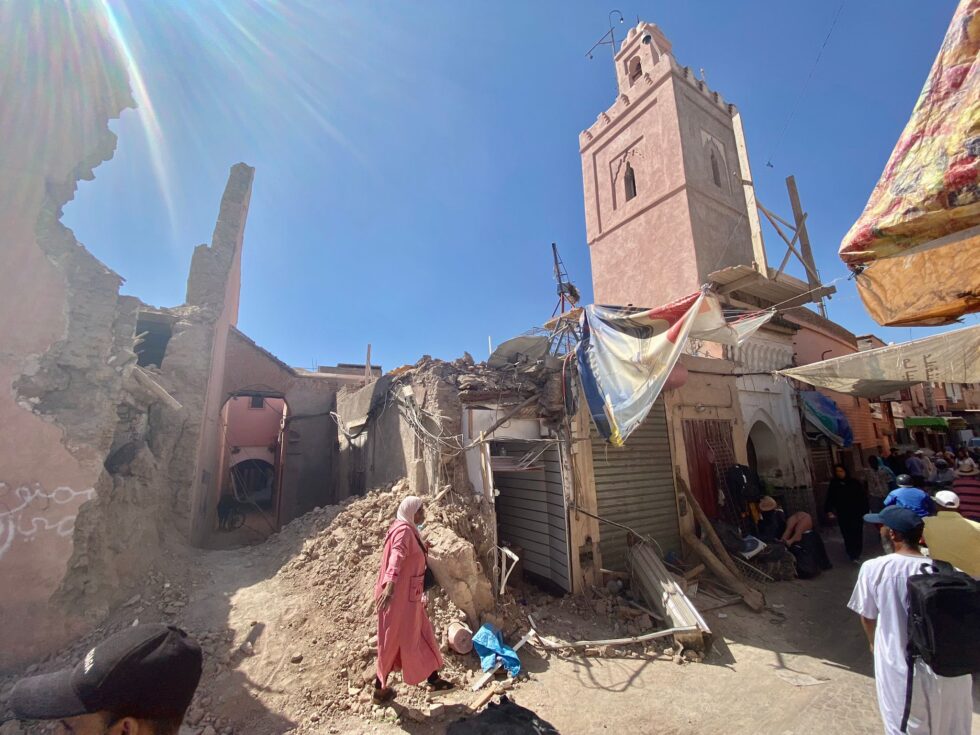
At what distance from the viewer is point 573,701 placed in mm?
4164

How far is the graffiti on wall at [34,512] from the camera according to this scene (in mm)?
4062

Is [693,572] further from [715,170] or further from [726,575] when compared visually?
[715,170]

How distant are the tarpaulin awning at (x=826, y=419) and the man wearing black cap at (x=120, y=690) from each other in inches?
512

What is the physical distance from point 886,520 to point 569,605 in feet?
14.7

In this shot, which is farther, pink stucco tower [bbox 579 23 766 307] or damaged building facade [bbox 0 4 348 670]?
pink stucco tower [bbox 579 23 766 307]

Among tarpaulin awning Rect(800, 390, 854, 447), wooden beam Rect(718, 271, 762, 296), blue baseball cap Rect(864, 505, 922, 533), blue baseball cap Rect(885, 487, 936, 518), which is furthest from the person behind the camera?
tarpaulin awning Rect(800, 390, 854, 447)

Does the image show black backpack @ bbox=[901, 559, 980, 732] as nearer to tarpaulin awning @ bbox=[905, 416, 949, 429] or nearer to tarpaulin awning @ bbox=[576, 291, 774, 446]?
tarpaulin awning @ bbox=[576, 291, 774, 446]

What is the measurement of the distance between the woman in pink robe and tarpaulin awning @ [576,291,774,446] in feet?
9.29

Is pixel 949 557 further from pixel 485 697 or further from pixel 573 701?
pixel 485 697

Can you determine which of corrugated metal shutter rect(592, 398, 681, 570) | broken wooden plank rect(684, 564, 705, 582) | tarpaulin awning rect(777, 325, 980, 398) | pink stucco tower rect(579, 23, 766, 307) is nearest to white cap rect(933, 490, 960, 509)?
tarpaulin awning rect(777, 325, 980, 398)

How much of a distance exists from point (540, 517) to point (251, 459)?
1461 centimetres

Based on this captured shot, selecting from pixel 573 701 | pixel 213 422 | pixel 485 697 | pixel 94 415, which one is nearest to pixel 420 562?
pixel 485 697

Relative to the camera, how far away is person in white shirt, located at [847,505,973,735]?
231 cm

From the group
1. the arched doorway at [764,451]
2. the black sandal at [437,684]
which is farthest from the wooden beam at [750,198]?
the black sandal at [437,684]
